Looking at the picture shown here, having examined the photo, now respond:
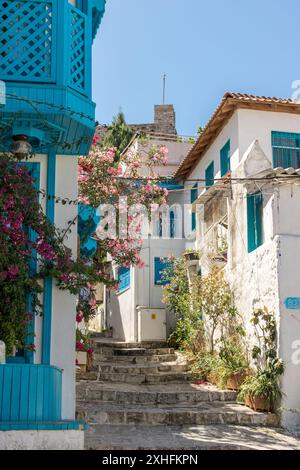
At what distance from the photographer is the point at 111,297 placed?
24656mm

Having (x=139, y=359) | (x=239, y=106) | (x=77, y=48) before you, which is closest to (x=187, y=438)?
(x=77, y=48)

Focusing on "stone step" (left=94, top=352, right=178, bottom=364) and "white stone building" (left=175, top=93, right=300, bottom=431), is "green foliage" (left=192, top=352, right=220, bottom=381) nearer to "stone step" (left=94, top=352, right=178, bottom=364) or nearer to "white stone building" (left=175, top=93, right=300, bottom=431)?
"white stone building" (left=175, top=93, right=300, bottom=431)

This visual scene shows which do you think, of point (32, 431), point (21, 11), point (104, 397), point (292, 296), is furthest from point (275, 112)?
point (32, 431)

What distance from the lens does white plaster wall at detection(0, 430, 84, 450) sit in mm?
6285

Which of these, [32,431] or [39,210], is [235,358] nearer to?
[39,210]

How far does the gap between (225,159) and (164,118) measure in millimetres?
14626

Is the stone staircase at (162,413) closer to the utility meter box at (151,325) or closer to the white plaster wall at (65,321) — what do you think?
the white plaster wall at (65,321)

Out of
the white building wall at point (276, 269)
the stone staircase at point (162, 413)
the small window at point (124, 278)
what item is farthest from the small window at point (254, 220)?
the small window at point (124, 278)

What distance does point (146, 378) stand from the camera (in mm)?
15336

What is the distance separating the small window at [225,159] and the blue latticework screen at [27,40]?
9.61 metres

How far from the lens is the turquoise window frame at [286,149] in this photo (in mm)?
17266

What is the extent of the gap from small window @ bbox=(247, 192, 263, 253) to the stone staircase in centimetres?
324

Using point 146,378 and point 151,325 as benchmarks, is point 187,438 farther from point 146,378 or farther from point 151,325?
point 151,325
